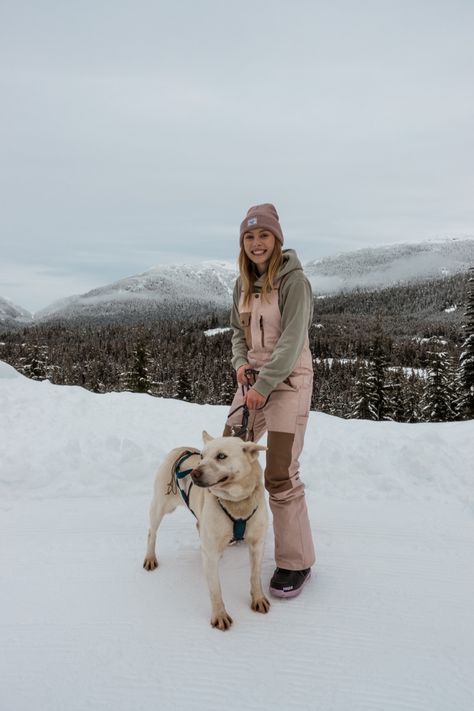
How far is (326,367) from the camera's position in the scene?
11244 centimetres

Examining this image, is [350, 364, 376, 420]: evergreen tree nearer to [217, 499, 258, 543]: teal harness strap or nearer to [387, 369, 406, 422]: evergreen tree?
[387, 369, 406, 422]: evergreen tree

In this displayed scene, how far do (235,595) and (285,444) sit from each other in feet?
4.39

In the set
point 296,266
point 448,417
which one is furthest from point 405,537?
point 448,417

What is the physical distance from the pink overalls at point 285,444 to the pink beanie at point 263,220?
516 mm

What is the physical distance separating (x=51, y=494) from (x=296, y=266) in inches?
180

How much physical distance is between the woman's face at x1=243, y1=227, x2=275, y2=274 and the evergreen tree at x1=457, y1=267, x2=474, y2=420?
29908mm

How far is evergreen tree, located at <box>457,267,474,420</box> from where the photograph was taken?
29.4 m

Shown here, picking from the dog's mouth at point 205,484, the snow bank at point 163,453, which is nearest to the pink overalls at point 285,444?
the dog's mouth at point 205,484

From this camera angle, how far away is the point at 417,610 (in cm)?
339

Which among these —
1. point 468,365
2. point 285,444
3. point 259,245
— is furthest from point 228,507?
point 468,365

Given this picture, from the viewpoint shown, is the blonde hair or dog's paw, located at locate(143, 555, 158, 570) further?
dog's paw, located at locate(143, 555, 158, 570)

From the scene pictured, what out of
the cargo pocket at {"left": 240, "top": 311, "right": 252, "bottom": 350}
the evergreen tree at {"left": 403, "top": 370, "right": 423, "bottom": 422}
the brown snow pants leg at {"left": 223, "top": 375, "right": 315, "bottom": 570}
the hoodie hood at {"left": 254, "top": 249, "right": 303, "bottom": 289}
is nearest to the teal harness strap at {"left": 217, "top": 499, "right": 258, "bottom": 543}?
the brown snow pants leg at {"left": 223, "top": 375, "right": 315, "bottom": 570}

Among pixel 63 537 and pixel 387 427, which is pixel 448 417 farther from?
pixel 63 537

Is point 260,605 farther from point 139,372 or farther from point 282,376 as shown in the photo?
point 139,372
